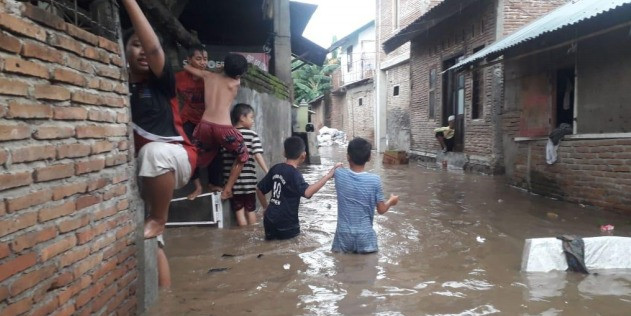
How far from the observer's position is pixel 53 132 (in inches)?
81.0

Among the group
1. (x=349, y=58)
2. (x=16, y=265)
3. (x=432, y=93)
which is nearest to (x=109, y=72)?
(x=16, y=265)

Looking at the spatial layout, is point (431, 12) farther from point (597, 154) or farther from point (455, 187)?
point (597, 154)

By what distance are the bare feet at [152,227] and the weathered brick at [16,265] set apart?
1045mm

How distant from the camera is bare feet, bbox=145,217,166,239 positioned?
116 inches

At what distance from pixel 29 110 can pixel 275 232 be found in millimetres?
3151

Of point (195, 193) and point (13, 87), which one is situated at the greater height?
point (13, 87)

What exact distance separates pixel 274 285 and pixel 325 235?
1.71m

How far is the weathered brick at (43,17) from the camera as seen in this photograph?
1935mm

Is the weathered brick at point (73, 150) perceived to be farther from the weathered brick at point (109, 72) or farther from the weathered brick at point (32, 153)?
the weathered brick at point (109, 72)

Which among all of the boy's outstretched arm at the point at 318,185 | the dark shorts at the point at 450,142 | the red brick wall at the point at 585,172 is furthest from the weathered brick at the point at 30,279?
the dark shorts at the point at 450,142

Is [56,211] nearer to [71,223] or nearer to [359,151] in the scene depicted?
[71,223]

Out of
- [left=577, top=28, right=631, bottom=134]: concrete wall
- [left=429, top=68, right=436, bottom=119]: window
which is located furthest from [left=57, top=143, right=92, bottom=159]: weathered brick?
[left=429, top=68, right=436, bottom=119]: window

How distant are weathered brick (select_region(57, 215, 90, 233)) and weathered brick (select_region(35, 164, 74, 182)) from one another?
0.65ft

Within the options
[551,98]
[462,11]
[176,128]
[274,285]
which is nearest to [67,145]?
[176,128]
